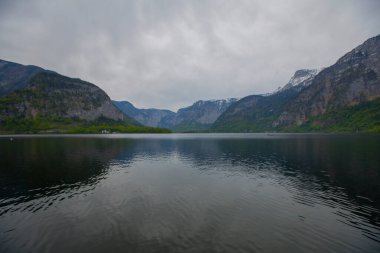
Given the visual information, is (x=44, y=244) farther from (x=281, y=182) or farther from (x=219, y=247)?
(x=281, y=182)

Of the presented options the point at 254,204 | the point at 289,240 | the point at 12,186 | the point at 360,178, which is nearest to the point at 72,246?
the point at 289,240

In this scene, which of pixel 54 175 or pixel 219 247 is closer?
pixel 219 247

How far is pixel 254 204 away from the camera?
119 feet

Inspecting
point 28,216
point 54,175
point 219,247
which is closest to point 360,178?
point 219,247

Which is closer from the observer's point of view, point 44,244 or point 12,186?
point 44,244

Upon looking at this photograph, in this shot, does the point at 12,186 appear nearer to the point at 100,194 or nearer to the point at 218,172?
the point at 100,194

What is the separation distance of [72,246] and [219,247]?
1485 centimetres

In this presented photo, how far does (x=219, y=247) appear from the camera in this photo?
22453 millimetres

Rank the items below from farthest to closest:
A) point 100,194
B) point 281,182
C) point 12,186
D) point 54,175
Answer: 1. point 54,175
2. point 281,182
3. point 12,186
4. point 100,194

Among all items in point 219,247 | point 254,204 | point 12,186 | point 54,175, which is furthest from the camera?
point 54,175

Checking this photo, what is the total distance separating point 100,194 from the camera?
41.1 meters

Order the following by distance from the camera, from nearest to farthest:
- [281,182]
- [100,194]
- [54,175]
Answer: [100,194] → [281,182] → [54,175]

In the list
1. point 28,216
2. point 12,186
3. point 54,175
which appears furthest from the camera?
point 54,175

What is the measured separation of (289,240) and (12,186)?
5152cm
